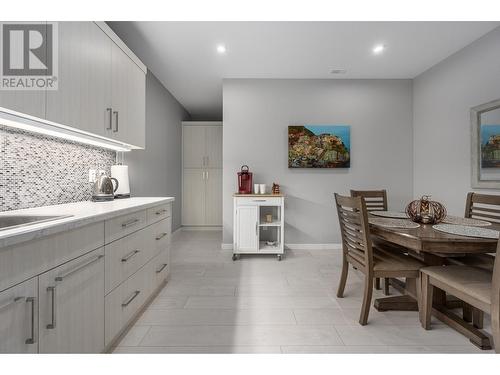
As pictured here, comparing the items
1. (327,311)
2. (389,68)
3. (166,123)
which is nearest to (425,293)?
(327,311)

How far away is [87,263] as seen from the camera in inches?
48.2

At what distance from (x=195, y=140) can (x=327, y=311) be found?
14.4 ft

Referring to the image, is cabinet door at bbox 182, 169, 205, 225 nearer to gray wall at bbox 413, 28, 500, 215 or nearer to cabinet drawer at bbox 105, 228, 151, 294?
cabinet drawer at bbox 105, 228, 151, 294

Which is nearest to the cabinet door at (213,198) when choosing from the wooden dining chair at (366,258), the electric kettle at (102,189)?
the electric kettle at (102,189)

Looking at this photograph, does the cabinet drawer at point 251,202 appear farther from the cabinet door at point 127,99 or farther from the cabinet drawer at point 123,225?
the cabinet drawer at point 123,225

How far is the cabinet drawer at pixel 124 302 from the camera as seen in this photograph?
1.43m

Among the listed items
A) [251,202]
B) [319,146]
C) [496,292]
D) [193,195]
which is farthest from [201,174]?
[496,292]

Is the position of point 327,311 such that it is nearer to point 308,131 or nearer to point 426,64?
point 308,131

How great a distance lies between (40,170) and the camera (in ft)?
5.70

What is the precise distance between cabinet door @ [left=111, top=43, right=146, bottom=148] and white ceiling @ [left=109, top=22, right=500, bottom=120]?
0.53 metres

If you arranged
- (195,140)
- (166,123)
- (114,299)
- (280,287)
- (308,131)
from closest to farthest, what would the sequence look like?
(114,299) → (280,287) → (308,131) → (166,123) → (195,140)

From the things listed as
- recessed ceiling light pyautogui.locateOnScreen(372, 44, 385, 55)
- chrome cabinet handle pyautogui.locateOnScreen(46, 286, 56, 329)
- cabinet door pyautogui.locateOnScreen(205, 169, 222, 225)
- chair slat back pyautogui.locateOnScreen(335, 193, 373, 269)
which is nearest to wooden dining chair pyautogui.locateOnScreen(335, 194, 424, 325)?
chair slat back pyautogui.locateOnScreen(335, 193, 373, 269)

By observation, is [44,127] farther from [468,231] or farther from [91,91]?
[468,231]

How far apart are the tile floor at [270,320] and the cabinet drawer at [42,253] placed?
0.79 meters
